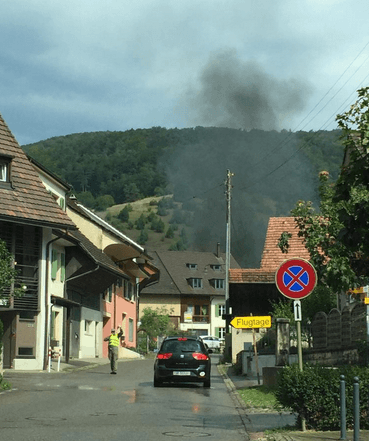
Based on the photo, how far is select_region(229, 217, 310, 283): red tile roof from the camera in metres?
38.3

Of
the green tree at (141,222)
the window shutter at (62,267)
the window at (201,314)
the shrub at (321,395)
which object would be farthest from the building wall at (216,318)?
the shrub at (321,395)

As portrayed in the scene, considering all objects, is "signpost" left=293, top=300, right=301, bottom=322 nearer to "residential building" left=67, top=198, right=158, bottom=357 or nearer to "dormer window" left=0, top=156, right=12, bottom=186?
"dormer window" left=0, top=156, right=12, bottom=186

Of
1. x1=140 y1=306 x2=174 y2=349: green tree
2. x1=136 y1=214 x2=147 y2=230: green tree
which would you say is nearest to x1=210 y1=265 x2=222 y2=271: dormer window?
x1=140 y1=306 x2=174 y2=349: green tree

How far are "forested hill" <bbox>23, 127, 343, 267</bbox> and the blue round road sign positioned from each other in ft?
276

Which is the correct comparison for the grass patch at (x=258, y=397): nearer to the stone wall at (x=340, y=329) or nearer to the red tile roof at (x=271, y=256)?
the stone wall at (x=340, y=329)

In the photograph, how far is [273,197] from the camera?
456 ft

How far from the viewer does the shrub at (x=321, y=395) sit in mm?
12734

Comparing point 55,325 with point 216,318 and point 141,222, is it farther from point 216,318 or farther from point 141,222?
point 141,222

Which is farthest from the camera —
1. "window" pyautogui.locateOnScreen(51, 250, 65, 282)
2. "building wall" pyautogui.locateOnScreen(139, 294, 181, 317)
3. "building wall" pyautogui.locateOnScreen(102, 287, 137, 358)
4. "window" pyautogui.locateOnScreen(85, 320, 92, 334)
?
"building wall" pyautogui.locateOnScreen(139, 294, 181, 317)

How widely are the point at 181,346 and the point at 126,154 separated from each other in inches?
5641

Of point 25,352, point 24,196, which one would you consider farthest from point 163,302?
point 24,196

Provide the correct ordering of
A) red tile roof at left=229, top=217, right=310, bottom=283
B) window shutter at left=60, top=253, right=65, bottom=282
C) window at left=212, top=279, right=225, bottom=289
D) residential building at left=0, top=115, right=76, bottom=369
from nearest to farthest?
residential building at left=0, top=115, right=76, bottom=369 < red tile roof at left=229, top=217, right=310, bottom=283 < window shutter at left=60, top=253, right=65, bottom=282 < window at left=212, top=279, right=225, bottom=289

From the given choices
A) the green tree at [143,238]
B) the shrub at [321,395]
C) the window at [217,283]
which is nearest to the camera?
the shrub at [321,395]

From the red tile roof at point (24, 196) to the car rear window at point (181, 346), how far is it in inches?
406
